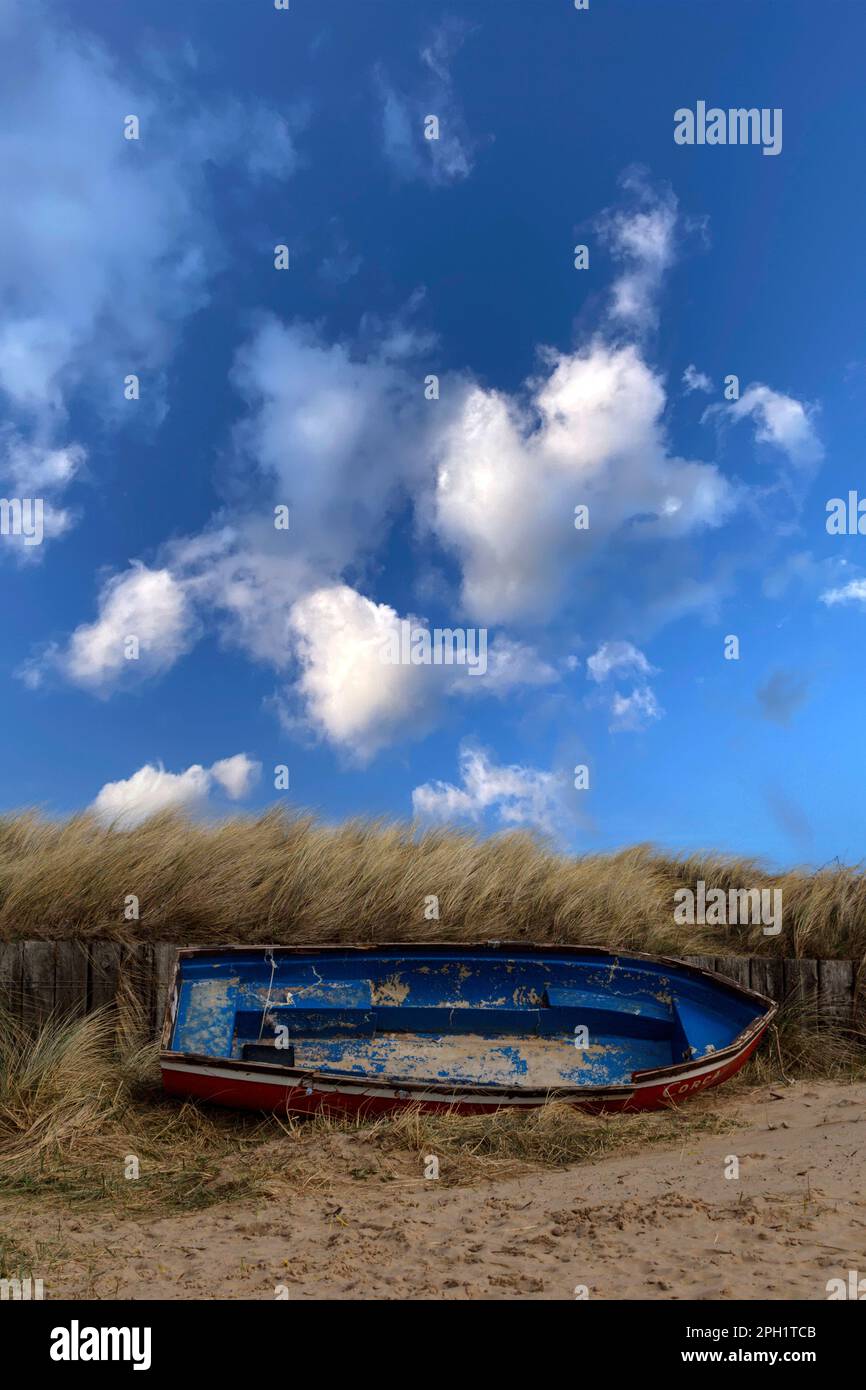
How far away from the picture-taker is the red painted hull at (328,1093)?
23.0 ft

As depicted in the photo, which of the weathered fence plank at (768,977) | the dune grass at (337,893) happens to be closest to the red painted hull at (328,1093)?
the dune grass at (337,893)

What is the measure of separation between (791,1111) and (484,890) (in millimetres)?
3699

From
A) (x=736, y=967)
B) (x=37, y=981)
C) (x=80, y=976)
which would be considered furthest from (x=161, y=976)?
(x=736, y=967)

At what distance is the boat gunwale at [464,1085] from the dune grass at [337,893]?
558 millimetres

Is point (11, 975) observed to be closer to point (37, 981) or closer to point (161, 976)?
point (37, 981)

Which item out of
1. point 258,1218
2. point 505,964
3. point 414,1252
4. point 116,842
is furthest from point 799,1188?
point 116,842

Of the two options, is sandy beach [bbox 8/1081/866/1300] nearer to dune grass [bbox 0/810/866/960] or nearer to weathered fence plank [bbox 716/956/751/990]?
weathered fence plank [bbox 716/956/751/990]

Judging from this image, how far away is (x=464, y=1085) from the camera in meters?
7.14

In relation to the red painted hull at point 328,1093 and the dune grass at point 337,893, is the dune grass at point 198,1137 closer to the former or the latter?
the red painted hull at point 328,1093

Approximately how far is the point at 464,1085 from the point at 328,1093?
1.02m

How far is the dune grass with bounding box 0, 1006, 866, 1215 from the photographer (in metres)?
6.29

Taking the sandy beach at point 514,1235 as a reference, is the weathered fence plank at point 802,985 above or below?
above

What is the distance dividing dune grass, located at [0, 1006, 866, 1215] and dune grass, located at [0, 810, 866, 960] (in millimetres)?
1228

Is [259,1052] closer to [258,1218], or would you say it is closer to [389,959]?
[389,959]
